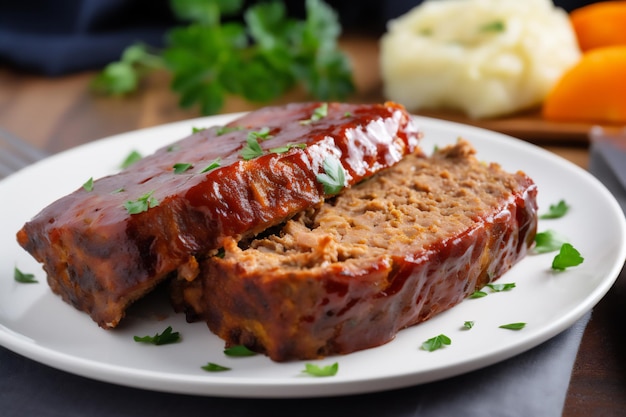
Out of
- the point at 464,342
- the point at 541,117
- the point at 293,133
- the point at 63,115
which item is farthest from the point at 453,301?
the point at 63,115

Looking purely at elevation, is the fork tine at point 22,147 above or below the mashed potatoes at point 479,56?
above

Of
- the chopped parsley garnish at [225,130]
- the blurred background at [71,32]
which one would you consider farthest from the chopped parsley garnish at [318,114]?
the blurred background at [71,32]

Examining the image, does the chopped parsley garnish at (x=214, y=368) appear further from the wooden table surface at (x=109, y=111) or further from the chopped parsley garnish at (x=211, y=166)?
the wooden table surface at (x=109, y=111)

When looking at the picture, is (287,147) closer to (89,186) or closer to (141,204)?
(141,204)

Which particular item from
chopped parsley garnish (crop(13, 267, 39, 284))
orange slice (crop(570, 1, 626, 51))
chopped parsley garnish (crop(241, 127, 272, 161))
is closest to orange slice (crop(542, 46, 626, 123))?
orange slice (crop(570, 1, 626, 51))

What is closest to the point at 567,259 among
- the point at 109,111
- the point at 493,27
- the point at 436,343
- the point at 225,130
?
the point at 436,343

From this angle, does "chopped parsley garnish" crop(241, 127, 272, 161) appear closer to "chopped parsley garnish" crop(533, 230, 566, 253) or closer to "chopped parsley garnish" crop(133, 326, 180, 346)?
"chopped parsley garnish" crop(133, 326, 180, 346)
